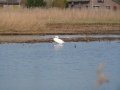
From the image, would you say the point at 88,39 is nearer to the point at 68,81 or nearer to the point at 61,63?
the point at 61,63

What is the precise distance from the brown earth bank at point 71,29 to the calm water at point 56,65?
6794mm

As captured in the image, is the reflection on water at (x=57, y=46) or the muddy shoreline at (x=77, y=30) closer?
the reflection on water at (x=57, y=46)

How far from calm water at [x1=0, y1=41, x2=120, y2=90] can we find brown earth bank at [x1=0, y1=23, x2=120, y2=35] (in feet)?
22.3

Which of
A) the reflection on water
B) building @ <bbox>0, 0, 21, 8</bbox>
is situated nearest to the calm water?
the reflection on water

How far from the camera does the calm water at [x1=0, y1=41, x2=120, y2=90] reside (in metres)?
10.9

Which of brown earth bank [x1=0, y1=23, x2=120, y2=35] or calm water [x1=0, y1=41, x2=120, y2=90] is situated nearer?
calm water [x1=0, y1=41, x2=120, y2=90]

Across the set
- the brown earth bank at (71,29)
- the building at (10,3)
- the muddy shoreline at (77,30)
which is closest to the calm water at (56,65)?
the muddy shoreline at (77,30)

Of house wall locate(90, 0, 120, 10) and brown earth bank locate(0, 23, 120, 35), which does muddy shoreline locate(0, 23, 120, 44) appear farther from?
house wall locate(90, 0, 120, 10)

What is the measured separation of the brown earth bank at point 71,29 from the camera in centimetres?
2802

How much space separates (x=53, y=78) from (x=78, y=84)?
95cm

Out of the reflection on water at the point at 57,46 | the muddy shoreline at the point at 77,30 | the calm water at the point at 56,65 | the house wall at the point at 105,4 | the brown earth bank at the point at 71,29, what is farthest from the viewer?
the house wall at the point at 105,4

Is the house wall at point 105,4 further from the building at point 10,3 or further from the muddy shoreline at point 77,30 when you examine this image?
the muddy shoreline at point 77,30

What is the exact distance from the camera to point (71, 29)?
31.4 meters

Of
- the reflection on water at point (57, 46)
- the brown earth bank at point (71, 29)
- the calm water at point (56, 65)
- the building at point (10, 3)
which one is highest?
the calm water at point (56, 65)
